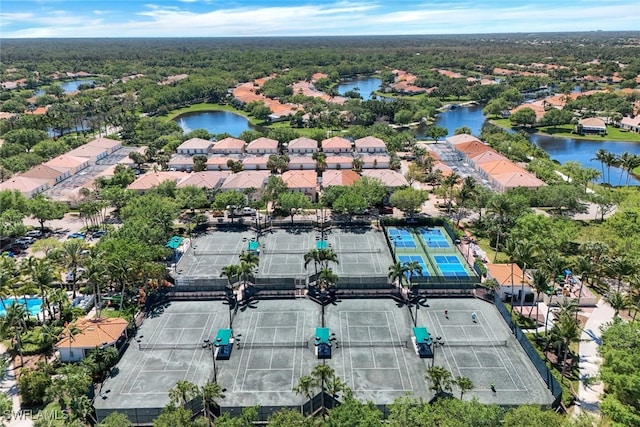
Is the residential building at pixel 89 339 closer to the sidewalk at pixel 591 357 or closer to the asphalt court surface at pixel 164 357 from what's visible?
the asphalt court surface at pixel 164 357

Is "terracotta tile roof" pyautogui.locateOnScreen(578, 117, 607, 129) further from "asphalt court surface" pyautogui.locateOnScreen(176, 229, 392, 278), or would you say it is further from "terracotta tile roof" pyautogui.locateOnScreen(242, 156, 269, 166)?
"asphalt court surface" pyautogui.locateOnScreen(176, 229, 392, 278)

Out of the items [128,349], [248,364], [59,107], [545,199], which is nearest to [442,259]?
[545,199]

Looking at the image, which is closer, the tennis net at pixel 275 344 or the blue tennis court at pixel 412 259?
the tennis net at pixel 275 344

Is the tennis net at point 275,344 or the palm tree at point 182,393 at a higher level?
the palm tree at point 182,393

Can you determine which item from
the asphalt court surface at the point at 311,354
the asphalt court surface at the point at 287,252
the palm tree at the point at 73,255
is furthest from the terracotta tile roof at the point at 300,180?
the palm tree at the point at 73,255

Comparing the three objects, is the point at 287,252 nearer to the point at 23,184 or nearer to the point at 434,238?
the point at 434,238

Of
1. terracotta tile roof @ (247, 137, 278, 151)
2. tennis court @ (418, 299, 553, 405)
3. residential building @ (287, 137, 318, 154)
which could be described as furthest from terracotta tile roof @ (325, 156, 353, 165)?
tennis court @ (418, 299, 553, 405)

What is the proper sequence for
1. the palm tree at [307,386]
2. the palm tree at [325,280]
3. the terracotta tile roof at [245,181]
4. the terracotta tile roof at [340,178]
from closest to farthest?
the palm tree at [307,386] < the palm tree at [325,280] < the terracotta tile roof at [245,181] < the terracotta tile roof at [340,178]
